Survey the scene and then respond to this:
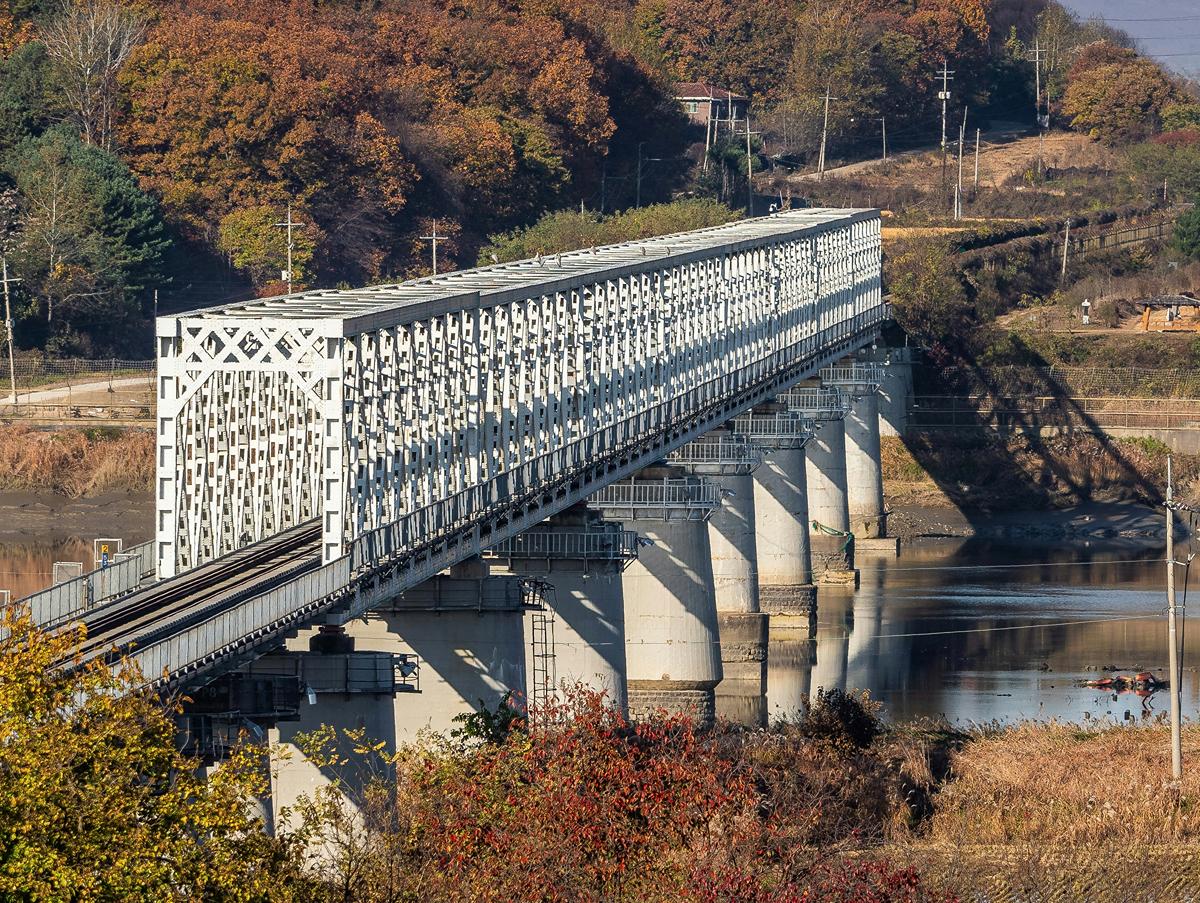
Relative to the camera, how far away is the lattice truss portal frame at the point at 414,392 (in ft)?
167

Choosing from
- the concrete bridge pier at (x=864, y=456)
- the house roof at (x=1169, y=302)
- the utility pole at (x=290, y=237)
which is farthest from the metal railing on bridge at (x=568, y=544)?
the house roof at (x=1169, y=302)

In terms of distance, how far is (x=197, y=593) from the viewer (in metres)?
47.2

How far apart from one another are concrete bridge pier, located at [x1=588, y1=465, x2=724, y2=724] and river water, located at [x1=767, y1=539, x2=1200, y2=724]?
4166 mm

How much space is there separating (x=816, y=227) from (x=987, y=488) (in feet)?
66.4

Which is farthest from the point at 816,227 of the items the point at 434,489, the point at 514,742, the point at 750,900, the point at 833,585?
the point at 750,900

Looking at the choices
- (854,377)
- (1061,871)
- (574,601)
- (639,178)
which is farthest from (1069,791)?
(639,178)

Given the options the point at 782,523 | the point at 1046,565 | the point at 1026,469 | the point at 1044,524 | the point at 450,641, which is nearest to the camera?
the point at 450,641

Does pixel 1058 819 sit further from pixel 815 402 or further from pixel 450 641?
pixel 815 402

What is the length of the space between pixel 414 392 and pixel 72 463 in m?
60.2

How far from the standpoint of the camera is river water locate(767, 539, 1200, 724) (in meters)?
79.6

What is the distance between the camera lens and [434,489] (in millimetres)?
57406

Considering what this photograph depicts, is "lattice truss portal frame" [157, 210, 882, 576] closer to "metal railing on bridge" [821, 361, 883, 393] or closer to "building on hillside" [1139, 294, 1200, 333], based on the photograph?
"metal railing on bridge" [821, 361, 883, 393]

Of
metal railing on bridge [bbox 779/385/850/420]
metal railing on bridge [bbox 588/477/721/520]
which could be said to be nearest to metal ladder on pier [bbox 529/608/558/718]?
metal railing on bridge [bbox 588/477/721/520]

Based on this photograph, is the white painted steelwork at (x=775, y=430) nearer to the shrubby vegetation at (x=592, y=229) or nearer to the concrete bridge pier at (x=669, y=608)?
the concrete bridge pier at (x=669, y=608)
